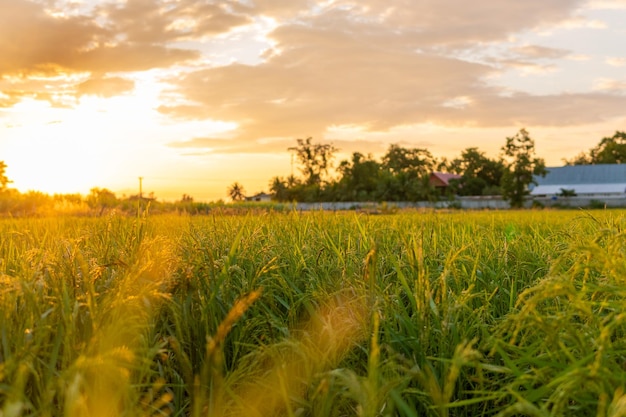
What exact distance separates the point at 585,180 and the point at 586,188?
2.24 m

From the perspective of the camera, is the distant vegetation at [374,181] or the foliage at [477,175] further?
the foliage at [477,175]

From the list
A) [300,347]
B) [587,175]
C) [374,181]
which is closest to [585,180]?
[587,175]

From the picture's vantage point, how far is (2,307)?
65.7 inches

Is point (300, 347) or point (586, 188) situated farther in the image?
point (586, 188)

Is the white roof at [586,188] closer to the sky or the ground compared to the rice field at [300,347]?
closer to the sky

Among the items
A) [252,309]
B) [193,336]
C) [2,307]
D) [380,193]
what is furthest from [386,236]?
[380,193]

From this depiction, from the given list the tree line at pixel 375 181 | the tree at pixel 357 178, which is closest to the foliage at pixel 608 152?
the tree line at pixel 375 181

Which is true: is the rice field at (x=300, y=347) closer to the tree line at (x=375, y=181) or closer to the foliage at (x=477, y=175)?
the tree line at (x=375, y=181)

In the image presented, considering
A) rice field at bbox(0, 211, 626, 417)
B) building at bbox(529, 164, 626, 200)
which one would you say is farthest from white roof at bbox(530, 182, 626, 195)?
rice field at bbox(0, 211, 626, 417)

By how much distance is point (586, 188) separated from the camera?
207 ft

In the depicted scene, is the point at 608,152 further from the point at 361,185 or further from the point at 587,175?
the point at 361,185

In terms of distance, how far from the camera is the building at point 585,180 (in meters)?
61.9

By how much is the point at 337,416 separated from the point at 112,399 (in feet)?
2.11

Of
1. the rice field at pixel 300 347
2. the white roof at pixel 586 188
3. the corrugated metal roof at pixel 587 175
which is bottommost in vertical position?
the rice field at pixel 300 347
